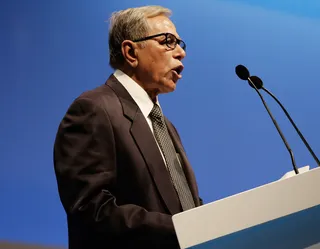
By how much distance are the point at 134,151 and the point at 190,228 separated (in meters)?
0.55

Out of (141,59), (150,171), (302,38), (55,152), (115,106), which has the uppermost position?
(302,38)

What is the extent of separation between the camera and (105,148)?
1.58 m

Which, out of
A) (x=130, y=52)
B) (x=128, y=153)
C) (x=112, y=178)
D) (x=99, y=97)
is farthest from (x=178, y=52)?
(x=112, y=178)

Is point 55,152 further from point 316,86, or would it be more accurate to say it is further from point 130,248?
point 316,86

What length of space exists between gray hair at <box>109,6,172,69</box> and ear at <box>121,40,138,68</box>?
29 millimetres

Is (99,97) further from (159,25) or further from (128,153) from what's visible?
(159,25)

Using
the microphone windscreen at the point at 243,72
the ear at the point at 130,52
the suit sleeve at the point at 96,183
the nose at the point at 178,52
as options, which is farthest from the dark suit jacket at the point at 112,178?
the microphone windscreen at the point at 243,72

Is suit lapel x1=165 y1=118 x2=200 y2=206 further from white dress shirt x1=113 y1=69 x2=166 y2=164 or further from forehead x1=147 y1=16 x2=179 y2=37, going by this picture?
forehead x1=147 y1=16 x2=179 y2=37

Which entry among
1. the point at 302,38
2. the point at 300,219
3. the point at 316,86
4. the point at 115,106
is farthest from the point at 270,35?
the point at 300,219

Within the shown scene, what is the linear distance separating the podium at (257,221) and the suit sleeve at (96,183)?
0.28 m

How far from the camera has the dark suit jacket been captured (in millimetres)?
1425

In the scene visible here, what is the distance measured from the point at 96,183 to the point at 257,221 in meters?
0.52

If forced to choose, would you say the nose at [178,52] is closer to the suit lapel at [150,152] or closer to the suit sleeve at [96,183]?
the suit lapel at [150,152]

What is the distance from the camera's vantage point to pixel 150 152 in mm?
1664
